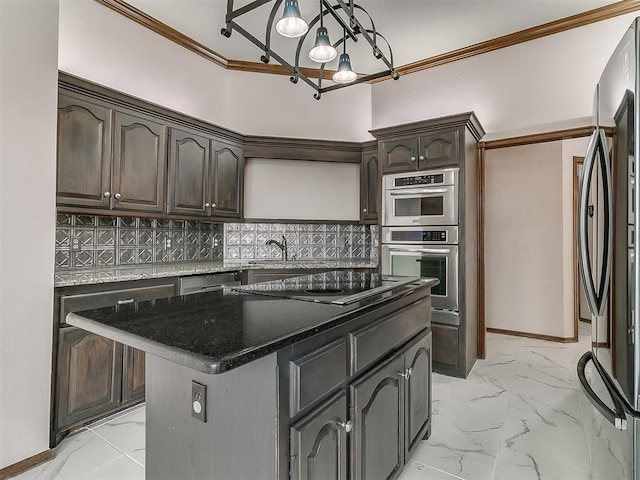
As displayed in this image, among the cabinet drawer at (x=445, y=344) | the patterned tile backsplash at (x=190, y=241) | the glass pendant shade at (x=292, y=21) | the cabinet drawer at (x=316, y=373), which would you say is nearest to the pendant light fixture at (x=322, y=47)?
the glass pendant shade at (x=292, y=21)

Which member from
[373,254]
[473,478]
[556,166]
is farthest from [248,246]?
[556,166]

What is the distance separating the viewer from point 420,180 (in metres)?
3.21

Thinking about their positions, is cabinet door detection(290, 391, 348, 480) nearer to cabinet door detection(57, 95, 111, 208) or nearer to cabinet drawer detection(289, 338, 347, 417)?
cabinet drawer detection(289, 338, 347, 417)

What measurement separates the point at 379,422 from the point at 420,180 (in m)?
2.26

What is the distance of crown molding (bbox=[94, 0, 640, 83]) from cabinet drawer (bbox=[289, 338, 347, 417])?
10.6ft

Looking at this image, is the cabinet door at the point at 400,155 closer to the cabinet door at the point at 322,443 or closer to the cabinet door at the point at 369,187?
the cabinet door at the point at 369,187

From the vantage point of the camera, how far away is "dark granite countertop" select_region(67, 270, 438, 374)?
81 cm

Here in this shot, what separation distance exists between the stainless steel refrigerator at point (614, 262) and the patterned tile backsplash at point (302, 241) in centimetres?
267

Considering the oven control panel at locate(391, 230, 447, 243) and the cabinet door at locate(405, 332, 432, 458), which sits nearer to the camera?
the cabinet door at locate(405, 332, 432, 458)

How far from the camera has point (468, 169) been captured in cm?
313

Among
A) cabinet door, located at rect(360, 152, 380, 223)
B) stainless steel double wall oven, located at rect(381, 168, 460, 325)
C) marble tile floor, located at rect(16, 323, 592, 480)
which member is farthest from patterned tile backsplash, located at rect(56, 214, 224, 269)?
stainless steel double wall oven, located at rect(381, 168, 460, 325)

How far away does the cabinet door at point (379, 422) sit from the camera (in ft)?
4.20

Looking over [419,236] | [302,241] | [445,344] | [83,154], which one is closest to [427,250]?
[419,236]

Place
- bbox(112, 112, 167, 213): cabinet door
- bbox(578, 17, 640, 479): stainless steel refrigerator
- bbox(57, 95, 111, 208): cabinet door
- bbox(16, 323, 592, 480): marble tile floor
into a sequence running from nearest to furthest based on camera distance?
1. bbox(578, 17, 640, 479): stainless steel refrigerator
2. bbox(16, 323, 592, 480): marble tile floor
3. bbox(57, 95, 111, 208): cabinet door
4. bbox(112, 112, 167, 213): cabinet door
